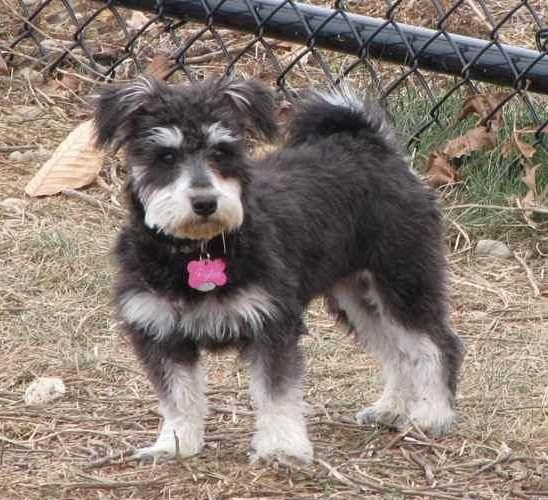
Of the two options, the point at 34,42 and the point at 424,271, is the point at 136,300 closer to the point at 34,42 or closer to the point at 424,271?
the point at 424,271

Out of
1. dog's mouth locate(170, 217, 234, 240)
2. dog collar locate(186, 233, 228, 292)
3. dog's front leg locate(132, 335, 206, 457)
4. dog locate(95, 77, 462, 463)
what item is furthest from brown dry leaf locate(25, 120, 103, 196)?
dog's mouth locate(170, 217, 234, 240)

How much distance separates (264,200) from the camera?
16.9ft

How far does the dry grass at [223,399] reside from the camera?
482 cm

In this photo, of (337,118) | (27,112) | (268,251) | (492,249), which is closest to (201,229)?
(268,251)

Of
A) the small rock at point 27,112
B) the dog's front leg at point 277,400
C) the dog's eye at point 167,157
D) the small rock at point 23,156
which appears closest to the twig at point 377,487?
the dog's front leg at point 277,400

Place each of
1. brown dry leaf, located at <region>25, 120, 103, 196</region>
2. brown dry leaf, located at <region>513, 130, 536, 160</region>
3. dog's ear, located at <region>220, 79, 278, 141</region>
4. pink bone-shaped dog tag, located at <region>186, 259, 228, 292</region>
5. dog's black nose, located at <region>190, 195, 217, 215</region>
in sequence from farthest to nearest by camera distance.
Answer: brown dry leaf, located at <region>25, 120, 103, 196</region>
brown dry leaf, located at <region>513, 130, 536, 160</region>
dog's ear, located at <region>220, 79, 278, 141</region>
pink bone-shaped dog tag, located at <region>186, 259, 228, 292</region>
dog's black nose, located at <region>190, 195, 217, 215</region>

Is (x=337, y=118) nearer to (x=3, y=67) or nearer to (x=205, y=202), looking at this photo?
(x=205, y=202)

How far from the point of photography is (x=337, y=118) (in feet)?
18.3

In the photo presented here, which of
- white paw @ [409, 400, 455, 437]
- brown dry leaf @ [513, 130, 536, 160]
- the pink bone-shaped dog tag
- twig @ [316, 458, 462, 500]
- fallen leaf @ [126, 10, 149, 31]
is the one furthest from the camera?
fallen leaf @ [126, 10, 149, 31]

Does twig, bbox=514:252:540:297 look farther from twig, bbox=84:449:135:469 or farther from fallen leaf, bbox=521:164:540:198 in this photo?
twig, bbox=84:449:135:469

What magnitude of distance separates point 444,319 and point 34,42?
4.04 metres

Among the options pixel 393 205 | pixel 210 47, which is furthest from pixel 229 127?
pixel 210 47

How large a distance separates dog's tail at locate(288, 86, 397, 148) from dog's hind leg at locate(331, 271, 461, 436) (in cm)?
53

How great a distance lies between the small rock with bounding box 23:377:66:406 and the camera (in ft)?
18.1
